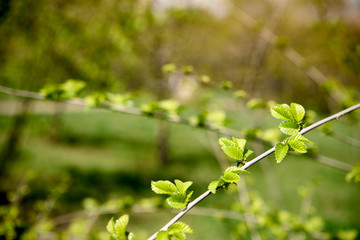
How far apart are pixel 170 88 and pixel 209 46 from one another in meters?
2.34

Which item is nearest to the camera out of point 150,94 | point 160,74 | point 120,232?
point 120,232

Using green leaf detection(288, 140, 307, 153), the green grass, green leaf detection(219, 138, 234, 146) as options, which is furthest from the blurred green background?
green leaf detection(288, 140, 307, 153)

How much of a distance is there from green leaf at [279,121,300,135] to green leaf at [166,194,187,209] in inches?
15.3

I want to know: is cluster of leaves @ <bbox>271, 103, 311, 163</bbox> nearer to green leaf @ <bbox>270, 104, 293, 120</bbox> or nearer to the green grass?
green leaf @ <bbox>270, 104, 293, 120</bbox>

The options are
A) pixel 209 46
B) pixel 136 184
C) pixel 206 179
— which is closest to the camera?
pixel 136 184

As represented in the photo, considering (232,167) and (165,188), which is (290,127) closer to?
(232,167)

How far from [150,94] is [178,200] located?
27.6 feet

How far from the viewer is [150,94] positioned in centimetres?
906

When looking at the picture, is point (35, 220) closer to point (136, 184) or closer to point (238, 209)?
point (238, 209)

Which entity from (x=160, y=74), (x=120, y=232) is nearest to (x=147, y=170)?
(x=160, y=74)

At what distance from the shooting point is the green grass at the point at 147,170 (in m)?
5.70

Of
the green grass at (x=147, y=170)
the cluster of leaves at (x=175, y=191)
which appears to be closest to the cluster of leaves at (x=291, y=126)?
the cluster of leaves at (x=175, y=191)

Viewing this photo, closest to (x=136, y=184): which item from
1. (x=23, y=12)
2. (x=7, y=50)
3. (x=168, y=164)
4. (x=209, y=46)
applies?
(x=168, y=164)

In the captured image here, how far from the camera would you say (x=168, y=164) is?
356 inches
